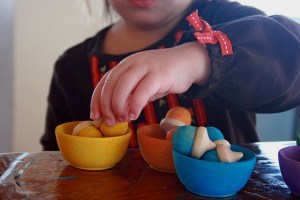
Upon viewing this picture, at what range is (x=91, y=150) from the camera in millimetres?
412

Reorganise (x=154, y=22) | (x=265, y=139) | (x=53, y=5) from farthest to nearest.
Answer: (x=265, y=139) < (x=53, y=5) < (x=154, y=22)

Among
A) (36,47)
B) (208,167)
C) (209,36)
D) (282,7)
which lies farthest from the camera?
(36,47)

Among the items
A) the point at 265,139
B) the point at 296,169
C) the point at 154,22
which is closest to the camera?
the point at 296,169

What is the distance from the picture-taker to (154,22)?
2.59ft

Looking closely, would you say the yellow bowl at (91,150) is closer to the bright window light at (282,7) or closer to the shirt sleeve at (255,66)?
the shirt sleeve at (255,66)

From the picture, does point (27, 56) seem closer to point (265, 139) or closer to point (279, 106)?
point (265, 139)

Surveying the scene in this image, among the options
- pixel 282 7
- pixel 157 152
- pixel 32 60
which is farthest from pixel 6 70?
pixel 157 152

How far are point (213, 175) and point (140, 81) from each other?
4.8 inches

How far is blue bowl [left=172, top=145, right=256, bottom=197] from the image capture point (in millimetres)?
351

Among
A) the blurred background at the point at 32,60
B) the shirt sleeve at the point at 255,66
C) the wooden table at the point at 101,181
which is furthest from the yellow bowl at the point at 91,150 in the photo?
the blurred background at the point at 32,60

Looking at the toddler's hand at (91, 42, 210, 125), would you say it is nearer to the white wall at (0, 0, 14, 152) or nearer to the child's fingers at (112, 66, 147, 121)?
the child's fingers at (112, 66, 147, 121)

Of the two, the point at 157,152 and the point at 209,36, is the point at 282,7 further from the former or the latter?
the point at 157,152

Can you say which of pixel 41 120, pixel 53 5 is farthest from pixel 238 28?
pixel 41 120

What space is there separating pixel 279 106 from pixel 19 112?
1.13m
